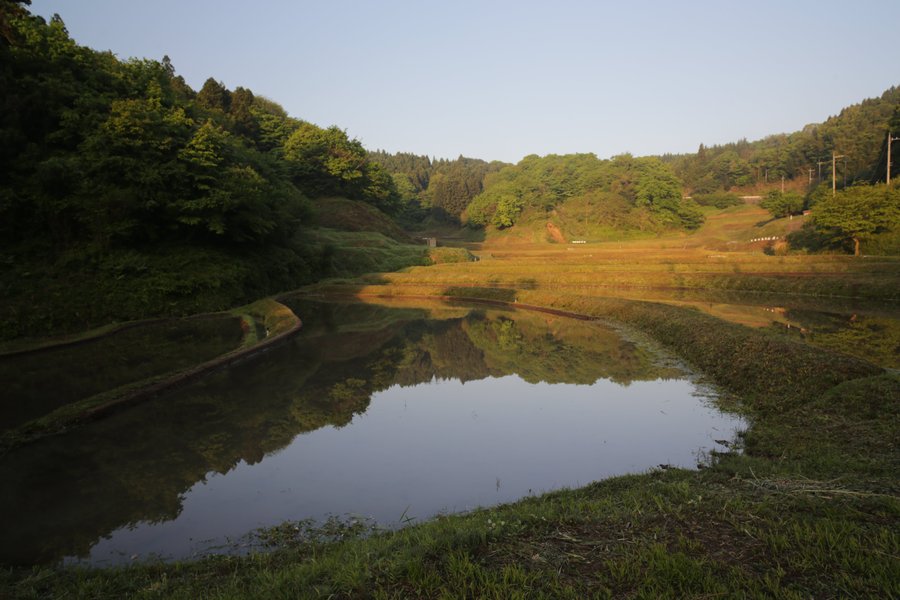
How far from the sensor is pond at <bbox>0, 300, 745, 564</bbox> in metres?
7.28

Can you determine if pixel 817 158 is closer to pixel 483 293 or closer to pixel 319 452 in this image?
pixel 483 293

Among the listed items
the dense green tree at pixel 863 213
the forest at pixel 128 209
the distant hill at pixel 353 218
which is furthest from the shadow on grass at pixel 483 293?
the distant hill at pixel 353 218

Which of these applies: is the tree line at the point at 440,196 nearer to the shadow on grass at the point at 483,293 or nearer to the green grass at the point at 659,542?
the shadow on grass at the point at 483,293

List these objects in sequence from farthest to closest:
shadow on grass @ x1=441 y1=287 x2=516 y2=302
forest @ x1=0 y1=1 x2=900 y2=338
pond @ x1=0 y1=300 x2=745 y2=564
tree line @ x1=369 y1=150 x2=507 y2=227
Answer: tree line @ x1=369 y1=150 x2=507 y2=227 → shadow on grass @ x1=441 y1=287 x2=516 y2=302 → forest @ x1=0 y1=1 x2=900 y2=338 → pond @ x1=0 y1=300 x2=745 y2=564

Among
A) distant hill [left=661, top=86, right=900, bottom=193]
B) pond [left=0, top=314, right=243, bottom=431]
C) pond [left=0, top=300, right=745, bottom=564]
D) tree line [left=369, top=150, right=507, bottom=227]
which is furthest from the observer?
tree line [left=369, top=150, right=507, bottom=227]

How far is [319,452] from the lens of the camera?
9.91 meters

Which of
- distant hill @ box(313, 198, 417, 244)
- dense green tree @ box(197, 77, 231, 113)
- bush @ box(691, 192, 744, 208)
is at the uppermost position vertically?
dense green tree @ box(197, 77, 231, 113)

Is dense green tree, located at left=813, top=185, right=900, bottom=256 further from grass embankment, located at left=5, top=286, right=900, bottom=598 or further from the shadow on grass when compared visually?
grass embankment, located at left=5, top=286, right=900, bottom=598

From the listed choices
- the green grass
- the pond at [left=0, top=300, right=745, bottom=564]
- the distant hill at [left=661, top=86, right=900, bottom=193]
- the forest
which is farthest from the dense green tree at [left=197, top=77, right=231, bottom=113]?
the distant hill at [left=661, top=86, right=900, bottom=193]

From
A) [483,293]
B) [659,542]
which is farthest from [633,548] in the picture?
[483,293]

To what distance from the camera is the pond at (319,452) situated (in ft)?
23.9

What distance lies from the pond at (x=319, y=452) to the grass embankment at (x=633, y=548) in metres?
1.14

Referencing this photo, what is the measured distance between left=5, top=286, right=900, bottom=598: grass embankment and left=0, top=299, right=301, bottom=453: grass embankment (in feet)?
20.6

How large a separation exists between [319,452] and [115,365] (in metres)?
9.56
